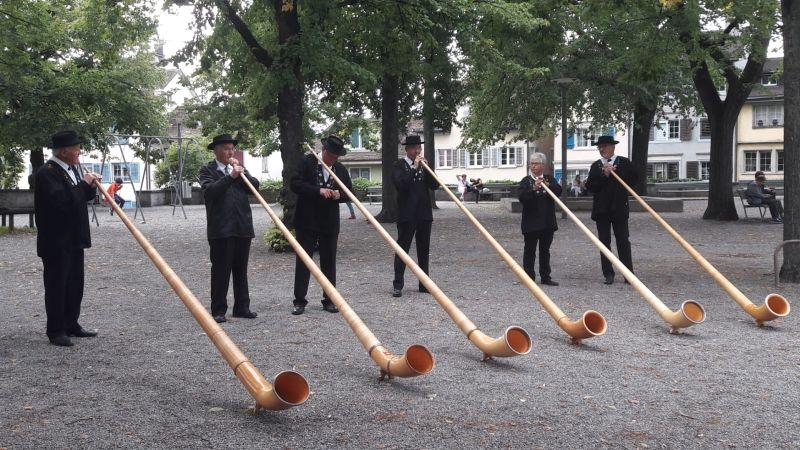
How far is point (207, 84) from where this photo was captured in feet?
136

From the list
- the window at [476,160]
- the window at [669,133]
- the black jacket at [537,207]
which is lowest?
the black jacket at [537,207]

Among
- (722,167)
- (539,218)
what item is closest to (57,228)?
(539,218)

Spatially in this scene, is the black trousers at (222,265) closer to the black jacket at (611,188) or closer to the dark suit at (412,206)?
the dark suit at (412,206)

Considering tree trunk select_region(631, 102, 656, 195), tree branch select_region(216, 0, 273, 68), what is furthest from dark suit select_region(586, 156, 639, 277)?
tree trunk select_region(631, 102, 656, 195)

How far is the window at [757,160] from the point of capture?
6356 centimetres

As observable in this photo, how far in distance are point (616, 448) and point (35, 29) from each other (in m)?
17.4

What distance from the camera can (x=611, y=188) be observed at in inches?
453

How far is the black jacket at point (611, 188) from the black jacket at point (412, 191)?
2374 mm

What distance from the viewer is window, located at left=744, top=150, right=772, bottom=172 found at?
6356 centimetres

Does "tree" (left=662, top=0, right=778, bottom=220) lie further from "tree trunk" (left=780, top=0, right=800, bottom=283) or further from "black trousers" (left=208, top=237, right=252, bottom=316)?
"black trousers" (left=208, top=237, right=252, bottom=316)

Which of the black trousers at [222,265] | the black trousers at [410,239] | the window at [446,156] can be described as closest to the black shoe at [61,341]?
the black trousers at [222,265]

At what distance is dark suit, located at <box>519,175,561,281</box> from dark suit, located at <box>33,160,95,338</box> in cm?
587

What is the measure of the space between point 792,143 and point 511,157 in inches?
2325

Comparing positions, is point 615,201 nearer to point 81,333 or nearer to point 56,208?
point 81,333
